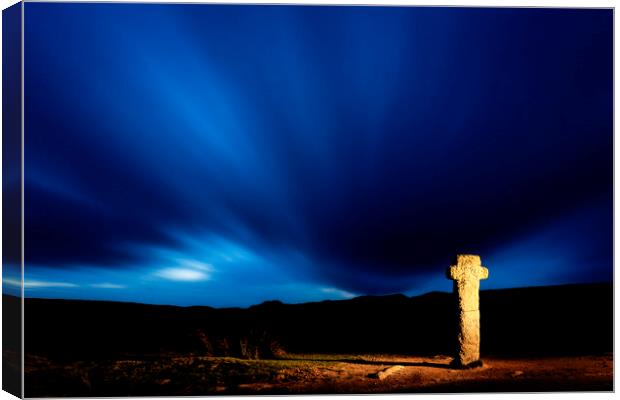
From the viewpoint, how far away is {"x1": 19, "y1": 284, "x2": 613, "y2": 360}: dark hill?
1706cm

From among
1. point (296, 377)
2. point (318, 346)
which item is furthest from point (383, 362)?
point (318, 346)

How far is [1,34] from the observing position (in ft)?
40.7

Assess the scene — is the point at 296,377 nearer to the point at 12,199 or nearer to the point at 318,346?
the point at 12,199

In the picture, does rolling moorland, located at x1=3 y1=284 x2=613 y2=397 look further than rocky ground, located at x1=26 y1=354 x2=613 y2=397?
Yes

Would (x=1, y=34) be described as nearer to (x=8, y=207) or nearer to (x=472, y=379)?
(x=8, y=207)

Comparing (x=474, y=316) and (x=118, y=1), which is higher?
(x=118, y=1)

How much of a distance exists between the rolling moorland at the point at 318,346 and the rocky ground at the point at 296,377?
0.07 ft

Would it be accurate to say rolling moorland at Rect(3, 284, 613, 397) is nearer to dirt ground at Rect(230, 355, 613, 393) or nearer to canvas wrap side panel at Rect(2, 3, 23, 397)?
dirt ground at Rect(230, 355, 613, 393)

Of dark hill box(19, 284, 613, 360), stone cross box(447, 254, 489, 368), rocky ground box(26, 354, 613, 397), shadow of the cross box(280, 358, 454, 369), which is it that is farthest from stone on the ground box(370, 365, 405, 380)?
dark hill box(19, 284, 613, 360)

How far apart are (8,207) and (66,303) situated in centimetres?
904

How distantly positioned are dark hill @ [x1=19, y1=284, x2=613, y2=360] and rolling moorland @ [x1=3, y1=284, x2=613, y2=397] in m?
0.03

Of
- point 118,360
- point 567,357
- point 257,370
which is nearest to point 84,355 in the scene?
point 118,360

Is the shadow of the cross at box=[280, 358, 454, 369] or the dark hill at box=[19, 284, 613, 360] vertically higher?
the dark hill at box=[19, 284, 613, 360]

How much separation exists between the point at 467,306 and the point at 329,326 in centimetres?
736
